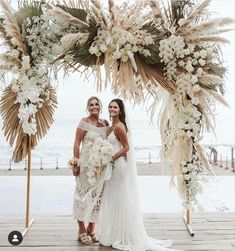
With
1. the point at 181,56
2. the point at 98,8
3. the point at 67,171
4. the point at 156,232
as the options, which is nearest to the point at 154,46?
the point at 181,56

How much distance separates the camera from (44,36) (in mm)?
4062

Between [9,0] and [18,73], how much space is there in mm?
747

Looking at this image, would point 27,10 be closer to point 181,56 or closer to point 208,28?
point 181,56

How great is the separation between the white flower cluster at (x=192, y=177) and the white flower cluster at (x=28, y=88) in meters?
Result: 1.57

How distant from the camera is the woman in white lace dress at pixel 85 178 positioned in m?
4.08

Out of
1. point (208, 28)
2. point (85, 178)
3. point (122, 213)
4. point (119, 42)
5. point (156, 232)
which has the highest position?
point (208, 28)

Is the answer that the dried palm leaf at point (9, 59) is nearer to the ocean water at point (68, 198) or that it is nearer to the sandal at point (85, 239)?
the sandal at point (85, 239)

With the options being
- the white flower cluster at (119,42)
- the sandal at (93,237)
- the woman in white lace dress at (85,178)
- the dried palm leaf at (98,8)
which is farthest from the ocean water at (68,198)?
the dried palm leaf at (98,8)

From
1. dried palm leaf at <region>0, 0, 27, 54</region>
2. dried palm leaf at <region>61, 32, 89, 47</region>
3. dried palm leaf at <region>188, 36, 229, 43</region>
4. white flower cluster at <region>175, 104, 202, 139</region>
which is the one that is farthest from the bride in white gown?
dried palm leaf at <region>0, 0, 27, 54</region>

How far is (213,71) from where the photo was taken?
4.25m

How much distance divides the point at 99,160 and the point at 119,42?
1.11 metres

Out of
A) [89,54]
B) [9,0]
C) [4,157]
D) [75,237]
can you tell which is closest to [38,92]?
[89,54]

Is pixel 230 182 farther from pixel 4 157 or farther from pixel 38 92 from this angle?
pixel 4 157

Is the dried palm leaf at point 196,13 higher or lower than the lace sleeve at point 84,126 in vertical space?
higher
